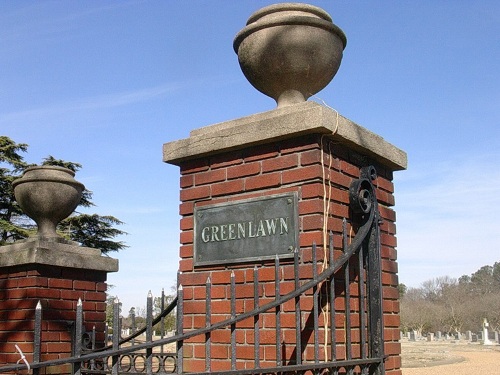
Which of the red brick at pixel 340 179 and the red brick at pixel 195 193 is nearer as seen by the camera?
the red brick at pixel 340 179

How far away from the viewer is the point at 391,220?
161 inches

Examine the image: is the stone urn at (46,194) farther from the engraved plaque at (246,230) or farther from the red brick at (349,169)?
→ the red brick at (349,169)

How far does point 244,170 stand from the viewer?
3.62 metres

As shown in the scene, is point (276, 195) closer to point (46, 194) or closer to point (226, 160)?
point (226, 160)

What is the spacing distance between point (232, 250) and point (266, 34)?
52.7 inches

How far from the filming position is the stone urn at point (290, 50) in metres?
3.59

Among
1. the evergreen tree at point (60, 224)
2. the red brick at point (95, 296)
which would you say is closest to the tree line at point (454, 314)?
the evergreen tree at point (60, 224)

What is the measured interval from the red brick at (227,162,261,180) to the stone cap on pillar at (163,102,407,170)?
119mm

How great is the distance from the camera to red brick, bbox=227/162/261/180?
3.57m

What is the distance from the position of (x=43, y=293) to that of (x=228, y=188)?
7.71 ft

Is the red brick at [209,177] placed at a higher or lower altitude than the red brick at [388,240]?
higher

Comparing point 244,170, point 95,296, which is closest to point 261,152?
point 244,170

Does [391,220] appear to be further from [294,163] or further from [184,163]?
[184,163]

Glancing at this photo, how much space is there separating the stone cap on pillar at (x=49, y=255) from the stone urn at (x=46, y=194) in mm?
185
